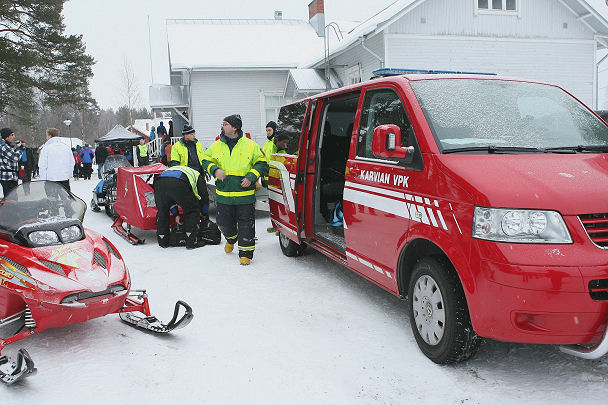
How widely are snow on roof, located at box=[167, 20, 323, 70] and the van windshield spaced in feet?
54.1

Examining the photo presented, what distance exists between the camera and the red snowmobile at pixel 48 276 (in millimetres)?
3682

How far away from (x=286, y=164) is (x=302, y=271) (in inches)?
52.9

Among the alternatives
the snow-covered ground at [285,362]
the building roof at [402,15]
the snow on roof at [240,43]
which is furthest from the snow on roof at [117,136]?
the snow-covered ground at [285,362]

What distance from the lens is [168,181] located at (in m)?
7.62

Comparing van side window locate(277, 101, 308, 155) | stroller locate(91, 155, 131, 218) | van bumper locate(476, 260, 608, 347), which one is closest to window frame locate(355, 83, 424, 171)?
van bumper locate(476, 260, 608, 347)

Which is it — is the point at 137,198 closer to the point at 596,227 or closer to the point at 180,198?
the point at 180,198

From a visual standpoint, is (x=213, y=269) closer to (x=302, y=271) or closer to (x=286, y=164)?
(x=302, y=271)

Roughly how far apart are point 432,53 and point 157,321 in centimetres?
1327

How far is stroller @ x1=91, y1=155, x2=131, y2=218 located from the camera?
11016 mm

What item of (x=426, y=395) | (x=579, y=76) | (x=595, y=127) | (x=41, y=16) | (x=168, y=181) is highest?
(x=41, y=16)

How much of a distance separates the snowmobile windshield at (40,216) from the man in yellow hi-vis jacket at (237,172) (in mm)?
2165

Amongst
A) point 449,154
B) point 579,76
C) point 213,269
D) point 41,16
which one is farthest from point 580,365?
point 41,16

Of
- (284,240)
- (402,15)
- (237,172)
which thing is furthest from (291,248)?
(402,15)

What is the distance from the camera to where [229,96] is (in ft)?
67.9
